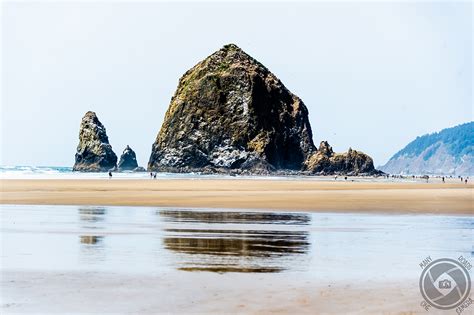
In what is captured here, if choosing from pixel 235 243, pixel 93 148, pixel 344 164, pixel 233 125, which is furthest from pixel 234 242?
pixel 93 148

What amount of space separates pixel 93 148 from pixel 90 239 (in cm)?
16432

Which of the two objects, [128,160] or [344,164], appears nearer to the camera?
[344,164]

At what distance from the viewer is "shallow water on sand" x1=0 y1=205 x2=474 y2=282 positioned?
546 inches

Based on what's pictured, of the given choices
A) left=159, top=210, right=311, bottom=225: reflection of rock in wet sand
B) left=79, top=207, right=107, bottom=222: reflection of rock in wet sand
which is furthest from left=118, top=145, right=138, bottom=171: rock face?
left=159, top=210, right=311, bottom=225: reflection of rock in wet sand

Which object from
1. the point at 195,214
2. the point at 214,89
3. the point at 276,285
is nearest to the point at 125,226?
the point at 195,214

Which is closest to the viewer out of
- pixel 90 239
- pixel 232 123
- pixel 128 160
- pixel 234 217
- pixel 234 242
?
pixel 234 242

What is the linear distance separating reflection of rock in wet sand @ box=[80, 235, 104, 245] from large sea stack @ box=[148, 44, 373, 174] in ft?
449

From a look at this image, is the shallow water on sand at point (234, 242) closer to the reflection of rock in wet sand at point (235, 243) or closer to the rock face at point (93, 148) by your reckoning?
the reflection of rock in wet sand at point (235, 243)

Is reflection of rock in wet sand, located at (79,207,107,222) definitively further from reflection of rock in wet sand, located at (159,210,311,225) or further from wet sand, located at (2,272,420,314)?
wet sand, located at (2,272,420,314)

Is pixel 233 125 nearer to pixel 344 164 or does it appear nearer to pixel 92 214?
pixel 344 164

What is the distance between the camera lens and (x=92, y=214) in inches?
1107

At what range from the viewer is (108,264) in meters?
14.2

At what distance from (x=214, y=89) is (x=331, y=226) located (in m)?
151

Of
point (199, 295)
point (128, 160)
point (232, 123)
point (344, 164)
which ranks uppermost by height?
point (232, 123)
